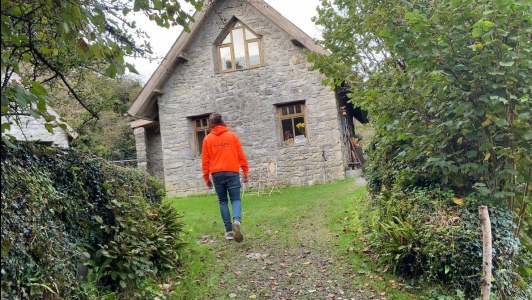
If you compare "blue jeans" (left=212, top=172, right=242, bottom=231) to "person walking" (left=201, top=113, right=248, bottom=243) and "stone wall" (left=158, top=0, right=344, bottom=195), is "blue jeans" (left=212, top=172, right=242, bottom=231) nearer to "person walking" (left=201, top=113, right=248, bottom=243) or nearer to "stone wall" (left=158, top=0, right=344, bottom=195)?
"person walking" (left=201, top=113, right=248, bottom=243)

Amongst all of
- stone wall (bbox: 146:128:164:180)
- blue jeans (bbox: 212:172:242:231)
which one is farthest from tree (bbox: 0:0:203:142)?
stone wall (bbox: 146:128:164:180)

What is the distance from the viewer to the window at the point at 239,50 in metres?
15.1

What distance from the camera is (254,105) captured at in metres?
15.0

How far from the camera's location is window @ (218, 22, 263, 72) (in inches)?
594

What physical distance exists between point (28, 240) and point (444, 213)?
4391mm

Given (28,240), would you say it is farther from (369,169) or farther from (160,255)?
(369,169)

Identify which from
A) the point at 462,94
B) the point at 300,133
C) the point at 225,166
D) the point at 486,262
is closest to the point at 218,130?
the point at 225,166

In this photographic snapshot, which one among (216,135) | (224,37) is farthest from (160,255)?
(224,37)

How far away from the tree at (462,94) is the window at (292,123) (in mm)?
8499

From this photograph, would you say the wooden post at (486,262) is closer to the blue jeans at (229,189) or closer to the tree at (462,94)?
the tree at (462,94)

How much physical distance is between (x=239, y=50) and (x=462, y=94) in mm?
11287

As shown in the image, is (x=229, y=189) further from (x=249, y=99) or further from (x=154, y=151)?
(x=154, y=151)

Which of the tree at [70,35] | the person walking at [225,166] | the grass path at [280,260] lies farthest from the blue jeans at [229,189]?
the tree at [70,35]

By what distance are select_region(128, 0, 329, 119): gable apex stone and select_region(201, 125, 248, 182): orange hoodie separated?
7940 millimetres
